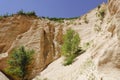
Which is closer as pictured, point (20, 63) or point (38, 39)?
point (20, 63)

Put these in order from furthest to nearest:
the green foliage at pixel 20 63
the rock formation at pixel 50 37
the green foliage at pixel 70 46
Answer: the green foliage at pixel 20 63 < the green foliage at pixel 70 46 < the rock formation at pixel 50 37

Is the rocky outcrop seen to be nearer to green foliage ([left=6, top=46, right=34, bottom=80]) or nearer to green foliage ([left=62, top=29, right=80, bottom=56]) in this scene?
green foliage ([left=6, top=46, right=34, bottom=80])

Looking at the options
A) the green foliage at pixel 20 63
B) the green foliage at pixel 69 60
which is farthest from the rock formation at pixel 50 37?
the green foliage at pixel 20 63

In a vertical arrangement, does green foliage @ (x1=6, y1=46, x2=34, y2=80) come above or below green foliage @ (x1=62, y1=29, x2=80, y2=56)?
below

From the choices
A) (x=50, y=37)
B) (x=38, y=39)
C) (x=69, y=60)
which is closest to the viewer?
(x=69, y=60)

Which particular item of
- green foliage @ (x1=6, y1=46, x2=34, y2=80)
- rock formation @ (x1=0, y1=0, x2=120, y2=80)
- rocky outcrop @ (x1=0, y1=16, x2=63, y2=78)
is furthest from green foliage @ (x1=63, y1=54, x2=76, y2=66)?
rocky outcrop @ (x1=0, y1=16, x2=63, y2=78)

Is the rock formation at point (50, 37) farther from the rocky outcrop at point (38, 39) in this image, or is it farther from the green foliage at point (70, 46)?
the green foliage at point (70, 46)

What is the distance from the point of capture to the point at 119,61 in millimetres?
16609

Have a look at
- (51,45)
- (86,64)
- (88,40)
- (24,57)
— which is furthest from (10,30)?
(86,64)

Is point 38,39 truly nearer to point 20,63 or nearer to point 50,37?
point 50,37

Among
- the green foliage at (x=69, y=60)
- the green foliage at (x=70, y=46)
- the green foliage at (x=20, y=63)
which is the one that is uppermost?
the green foliage at (x=70, y=46)

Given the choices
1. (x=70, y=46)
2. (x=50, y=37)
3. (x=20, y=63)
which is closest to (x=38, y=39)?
(x=50, y=37)

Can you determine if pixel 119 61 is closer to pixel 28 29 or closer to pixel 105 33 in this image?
pixel 105 33

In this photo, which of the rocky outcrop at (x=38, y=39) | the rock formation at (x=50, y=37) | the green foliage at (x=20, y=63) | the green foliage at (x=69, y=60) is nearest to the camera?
the rock formation at (x=50, y=37)
